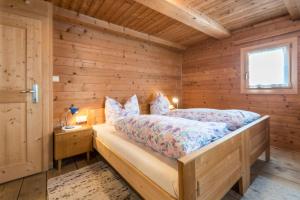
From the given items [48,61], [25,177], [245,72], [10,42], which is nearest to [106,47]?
[48,61]

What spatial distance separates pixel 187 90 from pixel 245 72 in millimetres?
1618

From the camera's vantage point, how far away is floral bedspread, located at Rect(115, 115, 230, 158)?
1229mm

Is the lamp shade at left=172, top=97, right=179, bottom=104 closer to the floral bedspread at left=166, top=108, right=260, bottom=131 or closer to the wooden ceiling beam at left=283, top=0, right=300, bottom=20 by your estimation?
the floral bedspread at left=166, top=108, right=260, bottom=131

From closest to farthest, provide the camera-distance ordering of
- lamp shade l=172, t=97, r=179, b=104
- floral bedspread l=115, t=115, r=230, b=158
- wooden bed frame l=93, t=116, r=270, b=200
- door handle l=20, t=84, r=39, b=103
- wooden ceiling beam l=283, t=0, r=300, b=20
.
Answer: wooden bed frame l=93, t=116, r=270, b=200 → floral bedspread l=115, t=115, r=230, b=158 → door handle l=20, t=84, r=39, b=103 → wooden ceiling beam l=283, t=0, r=300, b=20 → lamp shade l=172, t=97, r=179, b=104

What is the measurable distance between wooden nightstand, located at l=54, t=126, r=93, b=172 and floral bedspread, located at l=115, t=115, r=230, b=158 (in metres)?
1.12

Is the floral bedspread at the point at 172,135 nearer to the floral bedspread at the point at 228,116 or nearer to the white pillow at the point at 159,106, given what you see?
the floral bedspread at the point at 228,116

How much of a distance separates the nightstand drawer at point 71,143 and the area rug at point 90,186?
300 mm

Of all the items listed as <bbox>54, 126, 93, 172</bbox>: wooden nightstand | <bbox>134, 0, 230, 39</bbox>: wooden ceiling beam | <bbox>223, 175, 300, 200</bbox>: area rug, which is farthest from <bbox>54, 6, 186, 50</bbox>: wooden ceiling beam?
<bbox>223, 175, 300, 200</bbox>: area rug

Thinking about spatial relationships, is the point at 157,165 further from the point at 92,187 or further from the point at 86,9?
the point at 86,9

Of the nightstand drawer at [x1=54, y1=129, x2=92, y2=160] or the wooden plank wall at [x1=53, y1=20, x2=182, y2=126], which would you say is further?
the wooden plank wall at [x1=53, y1=20, x2=182, y2=126]

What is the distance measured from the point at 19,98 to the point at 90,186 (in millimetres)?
1476

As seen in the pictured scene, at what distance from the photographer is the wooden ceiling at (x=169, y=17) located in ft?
7.93

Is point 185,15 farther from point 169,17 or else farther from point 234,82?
point 234,82

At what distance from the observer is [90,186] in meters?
1.89
